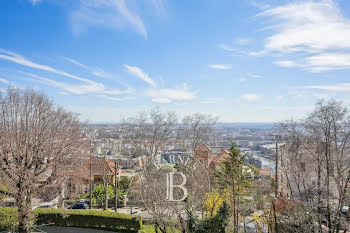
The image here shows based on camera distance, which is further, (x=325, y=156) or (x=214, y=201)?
(x=214, y=201)

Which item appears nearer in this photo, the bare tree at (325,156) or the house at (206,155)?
the bare tree at (325,156)

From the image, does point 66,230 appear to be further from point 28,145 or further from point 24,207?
point 28,145

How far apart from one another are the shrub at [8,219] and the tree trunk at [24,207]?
7.74 feet

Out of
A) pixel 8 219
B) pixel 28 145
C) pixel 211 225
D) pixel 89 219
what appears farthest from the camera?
pixel 89 219

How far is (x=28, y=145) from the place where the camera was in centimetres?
1238

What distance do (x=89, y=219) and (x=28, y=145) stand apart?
7.10 m

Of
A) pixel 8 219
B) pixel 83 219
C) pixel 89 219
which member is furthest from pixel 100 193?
pixel 8 219

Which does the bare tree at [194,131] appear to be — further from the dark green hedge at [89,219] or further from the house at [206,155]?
the dark green hedge at [89,219]

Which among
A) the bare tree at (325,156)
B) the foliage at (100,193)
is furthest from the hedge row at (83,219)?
the bare tree at (325,156)

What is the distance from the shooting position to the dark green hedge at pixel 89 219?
1594 centimetres

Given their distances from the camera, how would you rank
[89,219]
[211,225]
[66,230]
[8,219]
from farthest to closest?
[89,219], [66,230], [8,219], [211,225]

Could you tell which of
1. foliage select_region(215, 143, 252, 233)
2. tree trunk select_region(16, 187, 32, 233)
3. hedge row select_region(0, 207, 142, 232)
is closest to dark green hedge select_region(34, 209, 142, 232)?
hedge row select_region(0, 207, 142, 232)

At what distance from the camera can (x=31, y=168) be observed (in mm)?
13000

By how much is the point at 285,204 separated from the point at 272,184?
353cm
